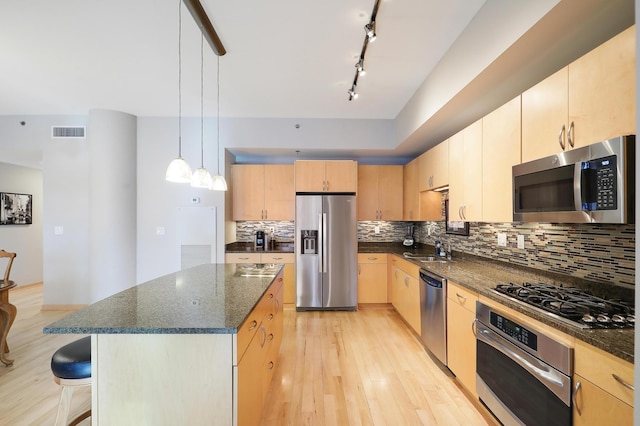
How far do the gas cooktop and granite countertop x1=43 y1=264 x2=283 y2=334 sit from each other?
157 cm

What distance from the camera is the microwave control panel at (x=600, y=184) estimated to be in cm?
121

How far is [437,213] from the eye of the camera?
3564 millimetres

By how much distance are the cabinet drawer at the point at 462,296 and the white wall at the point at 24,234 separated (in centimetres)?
758

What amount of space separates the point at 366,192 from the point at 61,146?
4.66m

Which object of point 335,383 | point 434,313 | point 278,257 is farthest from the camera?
point 278,257

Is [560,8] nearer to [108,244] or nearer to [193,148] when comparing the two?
[193,148]

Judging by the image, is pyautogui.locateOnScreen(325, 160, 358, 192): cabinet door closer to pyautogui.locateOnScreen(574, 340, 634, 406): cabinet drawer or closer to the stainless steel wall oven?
the stainless steel wall oven

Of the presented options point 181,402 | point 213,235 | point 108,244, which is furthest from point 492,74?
point 108,244

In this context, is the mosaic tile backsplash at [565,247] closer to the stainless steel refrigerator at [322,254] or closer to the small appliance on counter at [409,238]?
the small appliance on counter at [409,238]

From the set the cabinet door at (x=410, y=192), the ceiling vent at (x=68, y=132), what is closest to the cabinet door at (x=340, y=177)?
the cabinet door at (x=410, y=192)

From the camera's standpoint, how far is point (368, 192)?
432cm

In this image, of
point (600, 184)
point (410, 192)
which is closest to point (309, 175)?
point (410, 192)

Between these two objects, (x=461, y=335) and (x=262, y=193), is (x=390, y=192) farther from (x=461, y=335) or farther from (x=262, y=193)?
(x=461, y=335)

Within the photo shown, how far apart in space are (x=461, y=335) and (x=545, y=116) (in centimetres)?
164
